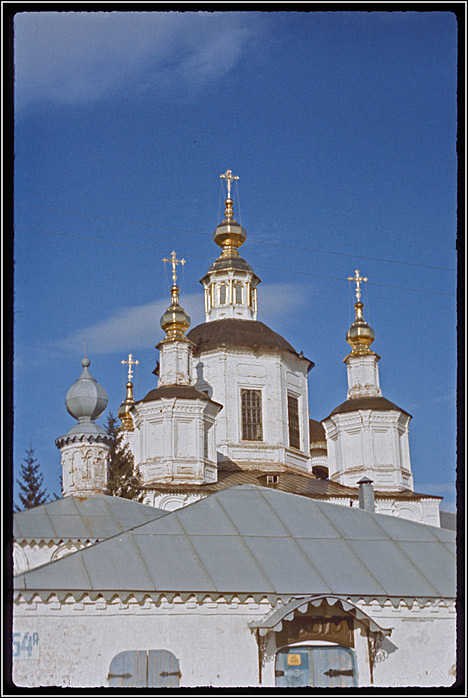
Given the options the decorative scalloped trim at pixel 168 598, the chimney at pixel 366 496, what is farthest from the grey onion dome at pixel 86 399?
the decorative scalloped trim at pixel 168 598

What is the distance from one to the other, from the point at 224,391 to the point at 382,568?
21.9 m

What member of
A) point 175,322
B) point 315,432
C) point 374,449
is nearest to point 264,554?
point 175,322

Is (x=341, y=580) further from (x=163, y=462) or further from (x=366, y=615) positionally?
(x=163, y=462)

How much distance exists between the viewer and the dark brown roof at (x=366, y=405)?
37219 millimetres

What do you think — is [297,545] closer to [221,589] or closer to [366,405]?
[221,589]

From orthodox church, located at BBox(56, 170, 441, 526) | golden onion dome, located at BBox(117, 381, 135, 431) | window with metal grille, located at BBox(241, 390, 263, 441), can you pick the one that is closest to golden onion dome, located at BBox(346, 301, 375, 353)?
orthodox church, located at BBox(56, 170, 441, 526)

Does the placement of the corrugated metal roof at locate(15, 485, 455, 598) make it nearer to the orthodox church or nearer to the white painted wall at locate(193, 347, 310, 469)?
the orthodox church

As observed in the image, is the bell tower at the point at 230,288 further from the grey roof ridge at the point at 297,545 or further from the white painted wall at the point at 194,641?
the white painted wall at the point at 194,641

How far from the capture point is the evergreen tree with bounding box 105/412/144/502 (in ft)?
106

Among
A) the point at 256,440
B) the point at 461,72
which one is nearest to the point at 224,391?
the point at 256,440

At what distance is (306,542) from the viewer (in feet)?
53.8

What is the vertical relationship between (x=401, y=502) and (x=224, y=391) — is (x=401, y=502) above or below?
below

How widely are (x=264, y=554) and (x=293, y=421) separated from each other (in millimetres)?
23340

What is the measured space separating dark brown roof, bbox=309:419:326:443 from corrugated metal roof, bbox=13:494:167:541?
26435 millimetres
